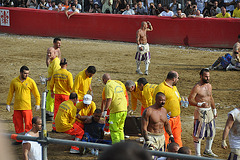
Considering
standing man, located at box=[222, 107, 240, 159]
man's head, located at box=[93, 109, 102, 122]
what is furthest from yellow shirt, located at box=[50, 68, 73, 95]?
standing man, located at box=[222, 107, 240, 159]

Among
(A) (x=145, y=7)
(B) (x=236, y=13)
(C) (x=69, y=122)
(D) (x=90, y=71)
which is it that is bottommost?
(C) (x=69, y=122)

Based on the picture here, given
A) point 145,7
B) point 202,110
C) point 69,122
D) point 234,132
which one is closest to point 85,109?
point 69,122

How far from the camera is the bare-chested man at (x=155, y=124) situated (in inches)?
328

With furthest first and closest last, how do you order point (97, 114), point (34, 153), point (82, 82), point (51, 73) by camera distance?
point (51, 73)
point (82, 82)
point (97, 114)
point (34, 153)

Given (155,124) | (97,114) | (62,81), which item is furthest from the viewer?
(62,81)

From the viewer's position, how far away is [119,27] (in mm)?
24406

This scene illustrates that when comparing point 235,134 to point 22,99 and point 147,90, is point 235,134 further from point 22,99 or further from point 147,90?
point 22,99

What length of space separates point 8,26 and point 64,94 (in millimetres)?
16639

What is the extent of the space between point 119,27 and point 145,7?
2.18m

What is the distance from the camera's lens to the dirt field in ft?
44.8

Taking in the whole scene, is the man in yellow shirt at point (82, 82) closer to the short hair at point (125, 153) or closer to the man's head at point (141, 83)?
the man's head at point (141, 83)

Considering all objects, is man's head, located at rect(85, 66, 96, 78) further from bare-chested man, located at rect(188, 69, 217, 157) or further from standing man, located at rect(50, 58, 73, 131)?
bare-chested man, located at rect(188, 69, 217, 157)

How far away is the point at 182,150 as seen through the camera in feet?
22.2

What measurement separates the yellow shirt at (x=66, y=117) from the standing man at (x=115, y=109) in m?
0.80
